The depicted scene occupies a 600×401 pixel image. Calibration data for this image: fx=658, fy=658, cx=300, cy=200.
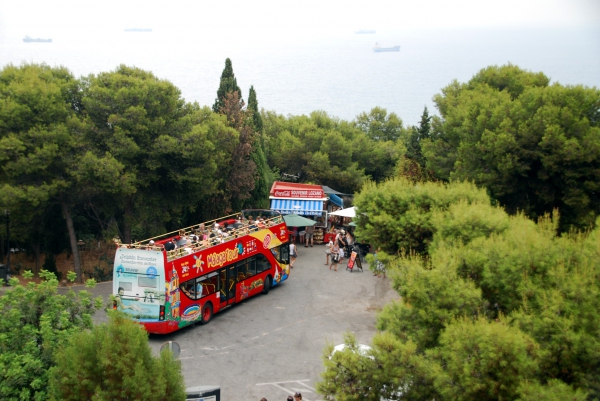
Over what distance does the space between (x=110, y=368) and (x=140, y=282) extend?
362 inches

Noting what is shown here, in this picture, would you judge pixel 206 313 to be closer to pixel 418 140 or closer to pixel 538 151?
pixel 538 151

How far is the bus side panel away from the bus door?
→ 11.5ft

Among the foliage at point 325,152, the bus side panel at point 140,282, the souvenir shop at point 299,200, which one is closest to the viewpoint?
the bus side panel at point 140,282

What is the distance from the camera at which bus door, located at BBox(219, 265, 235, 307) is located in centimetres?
2367

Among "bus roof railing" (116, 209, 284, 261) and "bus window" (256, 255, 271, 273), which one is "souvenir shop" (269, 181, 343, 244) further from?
"bus window" (256, 255, 271, 273)

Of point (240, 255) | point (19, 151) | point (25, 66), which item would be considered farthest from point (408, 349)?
point (25, 66)

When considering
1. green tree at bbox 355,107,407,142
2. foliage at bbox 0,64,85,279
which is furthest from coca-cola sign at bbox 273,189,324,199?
green tree at bbox 355,107,407,142

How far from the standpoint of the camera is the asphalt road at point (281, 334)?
18453 mm

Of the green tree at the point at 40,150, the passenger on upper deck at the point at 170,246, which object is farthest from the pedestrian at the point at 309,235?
the passenger on upper deck at the point at 170,246

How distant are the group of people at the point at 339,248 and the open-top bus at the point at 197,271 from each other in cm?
368

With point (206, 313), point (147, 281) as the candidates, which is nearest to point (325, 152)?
point (206, 313)

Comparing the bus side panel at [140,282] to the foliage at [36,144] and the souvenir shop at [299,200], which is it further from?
the souvenir shop at [299,200]

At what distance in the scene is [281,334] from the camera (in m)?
22.2

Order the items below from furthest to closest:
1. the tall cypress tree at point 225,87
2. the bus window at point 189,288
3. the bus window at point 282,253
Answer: the tall cypress tree at point 225,87
the bus window at point 282,253
the bus window at point 189,288
